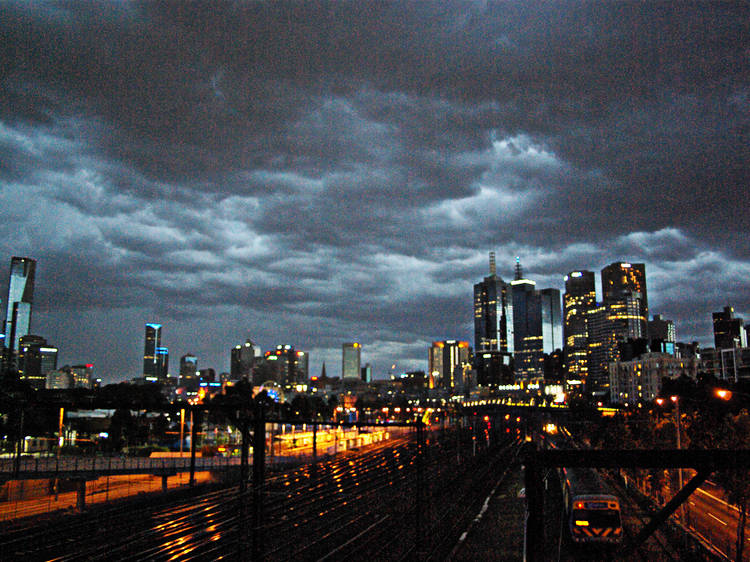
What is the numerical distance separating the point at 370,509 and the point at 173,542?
1532 centimetres

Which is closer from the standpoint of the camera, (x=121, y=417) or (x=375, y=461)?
(x=375, y=461)

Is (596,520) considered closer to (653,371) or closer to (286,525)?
(286,525)

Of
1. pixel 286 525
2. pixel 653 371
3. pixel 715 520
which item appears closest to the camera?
pixel 286 525

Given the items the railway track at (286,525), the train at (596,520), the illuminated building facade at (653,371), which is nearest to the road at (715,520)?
the train at (596,520)

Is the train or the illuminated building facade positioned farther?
the illuminated building facade

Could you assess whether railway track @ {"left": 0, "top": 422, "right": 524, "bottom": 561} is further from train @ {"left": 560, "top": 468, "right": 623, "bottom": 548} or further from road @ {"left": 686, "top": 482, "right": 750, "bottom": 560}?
road @ {"left": 686, "top": 482, "right": 750, "bottom": 560}

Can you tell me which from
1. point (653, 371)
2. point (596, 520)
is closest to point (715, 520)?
point (596, 520)

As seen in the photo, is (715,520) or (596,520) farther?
(715,520)

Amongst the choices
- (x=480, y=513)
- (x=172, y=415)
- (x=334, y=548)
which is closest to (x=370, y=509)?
(x=480, y=513)

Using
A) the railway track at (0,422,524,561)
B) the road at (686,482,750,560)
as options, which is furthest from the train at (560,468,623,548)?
the railway track at (0,422,524,561)

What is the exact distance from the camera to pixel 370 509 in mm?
39688

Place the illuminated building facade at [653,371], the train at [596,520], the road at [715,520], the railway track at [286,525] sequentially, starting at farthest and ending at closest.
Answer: the illuminated building facade at [653,371]
the road at [715,520]
the train at [596,520]
the railway track at [286,525]

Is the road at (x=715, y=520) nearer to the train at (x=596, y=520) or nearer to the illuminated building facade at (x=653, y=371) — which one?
the train at (x=596, y=520)

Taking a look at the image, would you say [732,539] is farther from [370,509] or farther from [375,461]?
[375,461]
